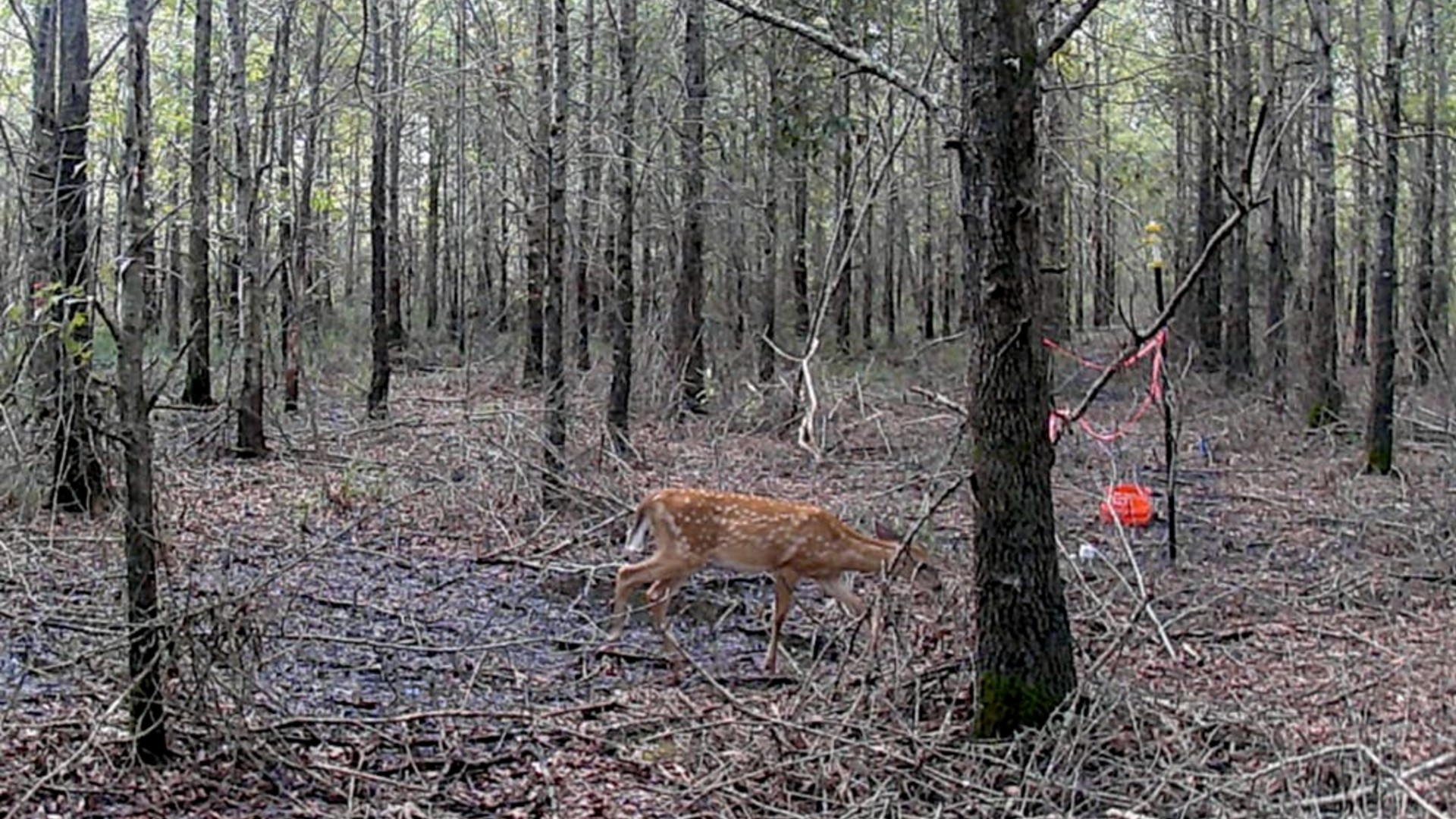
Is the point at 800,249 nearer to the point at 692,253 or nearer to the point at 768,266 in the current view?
the point at 768,266

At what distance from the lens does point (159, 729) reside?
17.0ft

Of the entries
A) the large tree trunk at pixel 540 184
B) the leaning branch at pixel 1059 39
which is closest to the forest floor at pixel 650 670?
the leaning branch at pixel 1059 39

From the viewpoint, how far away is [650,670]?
7.18 m

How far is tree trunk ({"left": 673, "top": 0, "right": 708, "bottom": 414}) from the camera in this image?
15.5 meters

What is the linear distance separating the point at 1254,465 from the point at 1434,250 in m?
9.41

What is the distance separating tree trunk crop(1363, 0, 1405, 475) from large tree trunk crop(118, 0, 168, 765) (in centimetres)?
1054

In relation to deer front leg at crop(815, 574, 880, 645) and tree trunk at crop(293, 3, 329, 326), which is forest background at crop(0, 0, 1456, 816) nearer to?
tree trunk at crop(293, 3, 329, 326)

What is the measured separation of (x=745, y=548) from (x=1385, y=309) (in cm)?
780

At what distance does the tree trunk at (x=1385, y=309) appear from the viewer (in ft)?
41.6

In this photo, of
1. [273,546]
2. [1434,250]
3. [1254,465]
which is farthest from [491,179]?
[273,546]

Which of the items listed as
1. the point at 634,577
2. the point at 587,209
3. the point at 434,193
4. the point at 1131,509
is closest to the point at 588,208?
the point at 587,209

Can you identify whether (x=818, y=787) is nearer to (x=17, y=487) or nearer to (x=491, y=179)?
(x=17, y=487)

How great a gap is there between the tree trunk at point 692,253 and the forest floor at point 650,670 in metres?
4.72

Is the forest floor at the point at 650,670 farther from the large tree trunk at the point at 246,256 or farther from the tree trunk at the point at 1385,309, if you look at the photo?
the large tree trunk at the point at 246,256
